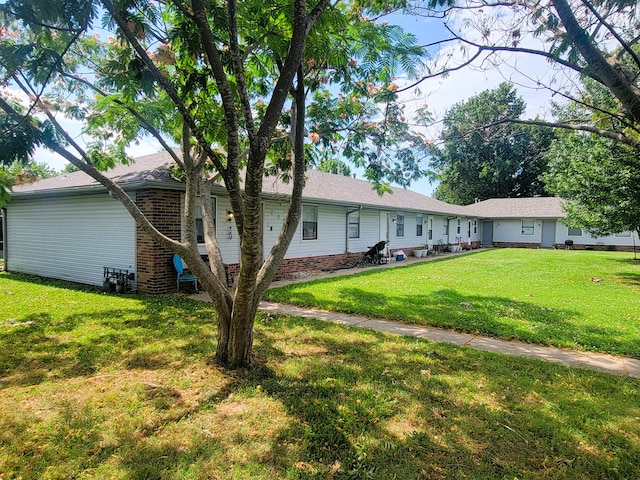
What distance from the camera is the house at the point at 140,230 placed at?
9055 mm

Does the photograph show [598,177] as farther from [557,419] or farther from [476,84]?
[557,419]

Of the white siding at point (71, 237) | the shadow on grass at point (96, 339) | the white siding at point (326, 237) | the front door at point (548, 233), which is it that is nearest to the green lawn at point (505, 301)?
the white siding at point (326, 237)

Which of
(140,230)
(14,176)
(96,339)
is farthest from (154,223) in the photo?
(96,339)

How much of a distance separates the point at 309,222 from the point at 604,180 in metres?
10.2

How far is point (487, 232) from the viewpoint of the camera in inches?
1310

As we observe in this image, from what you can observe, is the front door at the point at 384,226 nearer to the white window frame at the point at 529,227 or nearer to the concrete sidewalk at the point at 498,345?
the concrete sidewalk at the point at 498,345

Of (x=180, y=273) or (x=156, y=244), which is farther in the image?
(x=180, y=273)

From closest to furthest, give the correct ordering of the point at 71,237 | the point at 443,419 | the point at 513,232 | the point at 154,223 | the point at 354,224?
the point at 443,419
the point at 154,223
the point at 71,237
the point at 354,224
the point at 513,232

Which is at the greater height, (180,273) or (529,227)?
(529,227)

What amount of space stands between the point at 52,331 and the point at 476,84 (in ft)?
23.7

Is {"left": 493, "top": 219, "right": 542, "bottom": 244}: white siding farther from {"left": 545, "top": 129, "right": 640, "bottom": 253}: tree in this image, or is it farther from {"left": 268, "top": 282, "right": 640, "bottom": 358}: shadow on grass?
{"left": 268, "top": 282, "right": 640, "bottom": 358}: shadow on grass

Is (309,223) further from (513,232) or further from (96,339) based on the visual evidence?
(513,232)

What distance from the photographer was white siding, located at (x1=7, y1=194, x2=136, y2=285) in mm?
9680

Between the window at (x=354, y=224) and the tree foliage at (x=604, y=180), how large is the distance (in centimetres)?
761
